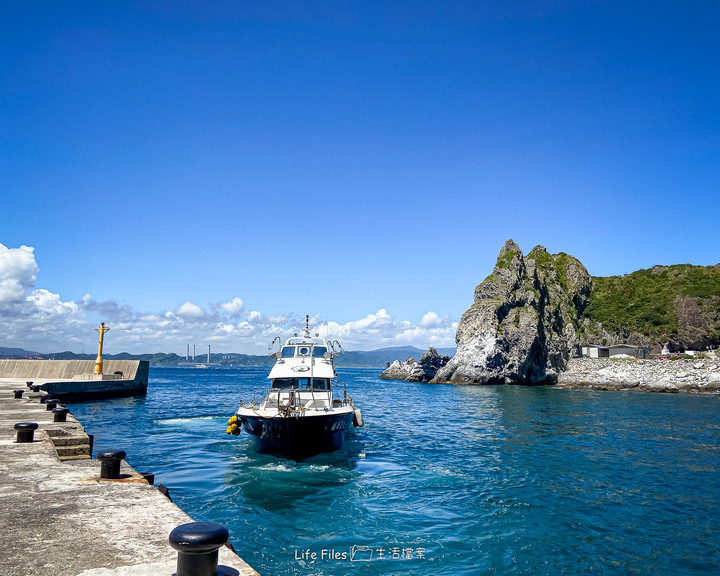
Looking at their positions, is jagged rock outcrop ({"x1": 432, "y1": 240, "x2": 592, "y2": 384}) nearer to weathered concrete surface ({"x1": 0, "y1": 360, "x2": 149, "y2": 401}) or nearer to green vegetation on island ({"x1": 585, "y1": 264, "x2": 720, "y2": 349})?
green vegetation on island ({"x1": 585, "y1": 264, "x2": 720, "y2": 349})

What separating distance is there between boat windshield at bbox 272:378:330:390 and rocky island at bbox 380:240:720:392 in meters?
68.2

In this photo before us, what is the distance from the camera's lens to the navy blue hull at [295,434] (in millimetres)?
18453

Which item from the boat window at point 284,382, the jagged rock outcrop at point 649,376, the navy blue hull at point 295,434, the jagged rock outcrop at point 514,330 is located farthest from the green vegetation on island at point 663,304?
the navy blue hull at point 295,434

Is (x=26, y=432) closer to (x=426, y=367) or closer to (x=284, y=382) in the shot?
(x=284, y=382)

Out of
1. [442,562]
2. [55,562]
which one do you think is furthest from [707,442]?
[55,562]

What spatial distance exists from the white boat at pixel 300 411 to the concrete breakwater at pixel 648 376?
6662 centimetres

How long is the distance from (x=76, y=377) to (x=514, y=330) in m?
78.6

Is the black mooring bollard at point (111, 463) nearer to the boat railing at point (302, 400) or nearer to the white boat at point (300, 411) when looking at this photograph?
the white boat at point (300, 411)

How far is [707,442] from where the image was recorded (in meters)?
26.2

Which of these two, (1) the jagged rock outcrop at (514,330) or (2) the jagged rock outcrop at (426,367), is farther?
(2) the jagged rock outcrop at (426,367)

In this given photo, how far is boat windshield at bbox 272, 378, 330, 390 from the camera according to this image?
2312 centimetres

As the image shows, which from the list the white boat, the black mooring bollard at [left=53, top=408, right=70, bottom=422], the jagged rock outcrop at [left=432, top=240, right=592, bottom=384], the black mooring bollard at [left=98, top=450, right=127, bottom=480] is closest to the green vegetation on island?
the jagged rock outcrop at [left=432, top=240, right=592, bottom=384]

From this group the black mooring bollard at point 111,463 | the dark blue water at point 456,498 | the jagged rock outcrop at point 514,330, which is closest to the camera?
the black mooring bollard at point 111,463

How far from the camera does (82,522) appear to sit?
645 centimetres
